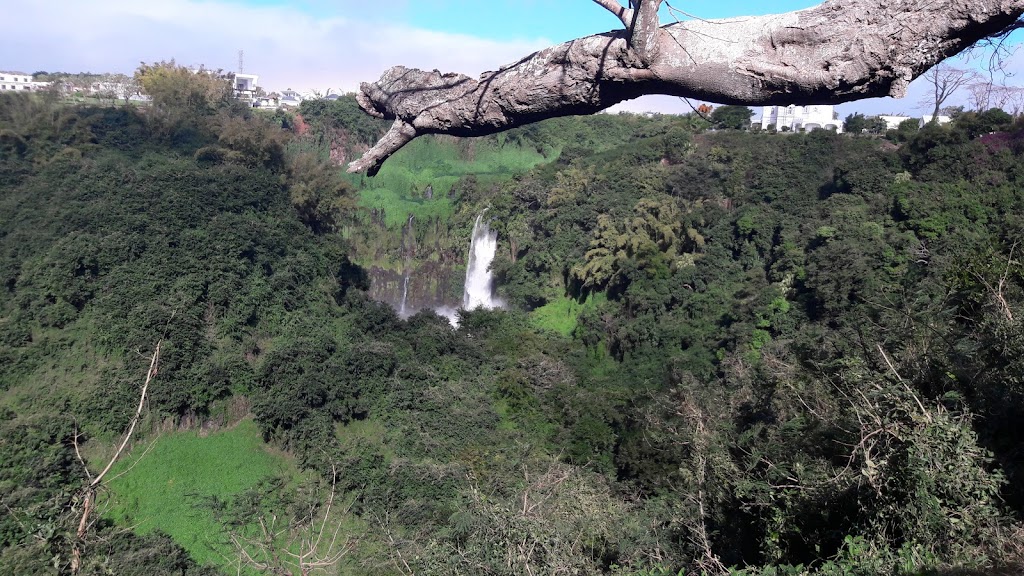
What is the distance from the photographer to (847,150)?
18859mm

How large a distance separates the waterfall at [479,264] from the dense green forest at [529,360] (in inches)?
24.2

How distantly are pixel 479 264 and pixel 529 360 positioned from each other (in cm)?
893

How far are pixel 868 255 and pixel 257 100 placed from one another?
30.4 meters

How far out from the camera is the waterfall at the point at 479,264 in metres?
22.6

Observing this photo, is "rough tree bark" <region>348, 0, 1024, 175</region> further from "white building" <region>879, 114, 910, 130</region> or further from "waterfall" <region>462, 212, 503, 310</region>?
"white building" <region>879, 114, 910, 130</region>

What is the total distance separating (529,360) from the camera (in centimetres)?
1448

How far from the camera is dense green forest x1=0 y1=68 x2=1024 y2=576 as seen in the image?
13.3 feet

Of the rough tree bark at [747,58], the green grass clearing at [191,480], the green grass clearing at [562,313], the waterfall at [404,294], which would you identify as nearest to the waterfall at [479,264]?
the waterfall at [404,294]

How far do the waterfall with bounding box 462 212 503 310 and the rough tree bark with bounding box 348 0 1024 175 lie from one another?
19819 millimetres

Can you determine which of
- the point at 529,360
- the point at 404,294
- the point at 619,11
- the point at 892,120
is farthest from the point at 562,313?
the point at 892,120

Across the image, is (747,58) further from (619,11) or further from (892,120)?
(892,120)

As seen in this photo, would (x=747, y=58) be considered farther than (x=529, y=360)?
No

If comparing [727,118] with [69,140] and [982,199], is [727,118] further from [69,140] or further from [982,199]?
[69,140]

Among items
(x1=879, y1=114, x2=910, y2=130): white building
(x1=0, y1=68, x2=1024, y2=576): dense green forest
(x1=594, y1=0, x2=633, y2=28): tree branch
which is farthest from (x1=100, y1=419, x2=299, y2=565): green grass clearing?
(x1=879, y1=114, x2=910, y2=130): white building
